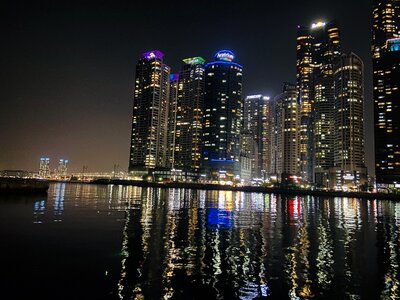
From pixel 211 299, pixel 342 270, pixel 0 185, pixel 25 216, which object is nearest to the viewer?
pixel 211 299

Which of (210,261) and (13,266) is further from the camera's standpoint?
(210,261)

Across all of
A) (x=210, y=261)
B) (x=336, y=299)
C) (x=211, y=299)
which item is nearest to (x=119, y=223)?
(x=210, y=261)

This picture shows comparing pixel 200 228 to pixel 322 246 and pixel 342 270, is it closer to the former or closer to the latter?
pixel 322 246

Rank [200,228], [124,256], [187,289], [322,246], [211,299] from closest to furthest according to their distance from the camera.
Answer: [211,299], [187,289], [124,256], [322,246], [200,228]

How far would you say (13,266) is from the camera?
59.8 ft

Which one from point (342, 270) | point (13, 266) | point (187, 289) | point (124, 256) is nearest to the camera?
point (187, 289)

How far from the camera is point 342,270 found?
1966 cm

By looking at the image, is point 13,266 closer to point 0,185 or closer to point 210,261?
point 210,261

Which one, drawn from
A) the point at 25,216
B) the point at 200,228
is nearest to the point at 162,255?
the point at 200,228

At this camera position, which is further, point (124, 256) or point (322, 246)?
point (322, 246)

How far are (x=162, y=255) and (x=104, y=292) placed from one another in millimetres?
7213

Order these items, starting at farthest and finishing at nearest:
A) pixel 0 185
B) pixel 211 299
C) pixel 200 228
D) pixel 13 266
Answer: pixel 0 185
pixel 200 228
pixel 13 266
pixel 211 299

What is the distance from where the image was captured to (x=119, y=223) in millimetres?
36250

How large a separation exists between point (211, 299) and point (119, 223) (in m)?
24.5
